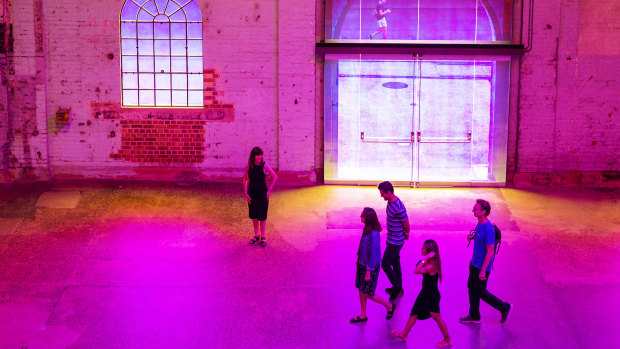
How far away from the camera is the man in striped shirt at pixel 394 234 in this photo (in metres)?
7.80

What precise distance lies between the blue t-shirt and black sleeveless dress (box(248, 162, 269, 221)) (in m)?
3.65

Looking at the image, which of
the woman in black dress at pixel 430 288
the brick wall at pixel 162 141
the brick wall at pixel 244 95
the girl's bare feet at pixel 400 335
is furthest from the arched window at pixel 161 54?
the woman in black dress at pixel 430 288

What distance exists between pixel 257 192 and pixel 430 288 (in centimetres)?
372

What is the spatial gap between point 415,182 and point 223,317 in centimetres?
655

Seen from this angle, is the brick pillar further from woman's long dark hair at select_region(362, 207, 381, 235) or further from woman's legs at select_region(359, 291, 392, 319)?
woman's long dark hair at select_region(362, 207, 381, 235)

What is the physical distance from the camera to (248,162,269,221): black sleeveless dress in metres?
9.65

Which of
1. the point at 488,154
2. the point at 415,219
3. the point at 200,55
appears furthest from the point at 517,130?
the point at 200,55

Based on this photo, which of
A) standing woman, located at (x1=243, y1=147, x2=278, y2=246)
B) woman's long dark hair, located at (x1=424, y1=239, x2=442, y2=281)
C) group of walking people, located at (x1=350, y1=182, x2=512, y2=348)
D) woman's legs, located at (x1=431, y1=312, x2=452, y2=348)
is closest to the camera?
woman's long dark hair, located at (x1=424, y1=239, x2=442, y2=281)

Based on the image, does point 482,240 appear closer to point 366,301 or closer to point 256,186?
point 366,301

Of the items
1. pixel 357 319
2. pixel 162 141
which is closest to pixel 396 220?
pixel 357 319

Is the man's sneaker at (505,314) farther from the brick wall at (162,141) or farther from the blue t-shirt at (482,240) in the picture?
the brick wall at (162,141)

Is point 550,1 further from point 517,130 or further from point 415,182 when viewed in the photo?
point 415,182

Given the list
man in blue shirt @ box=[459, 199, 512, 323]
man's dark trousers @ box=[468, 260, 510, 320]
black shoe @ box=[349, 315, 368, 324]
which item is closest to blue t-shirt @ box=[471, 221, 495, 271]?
man in blue shirt @ box=[459, 199, 512, 323]

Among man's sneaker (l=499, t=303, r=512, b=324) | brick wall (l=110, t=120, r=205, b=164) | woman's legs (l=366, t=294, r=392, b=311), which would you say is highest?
brick wall (l=110, t=120, r=205, b=164)
